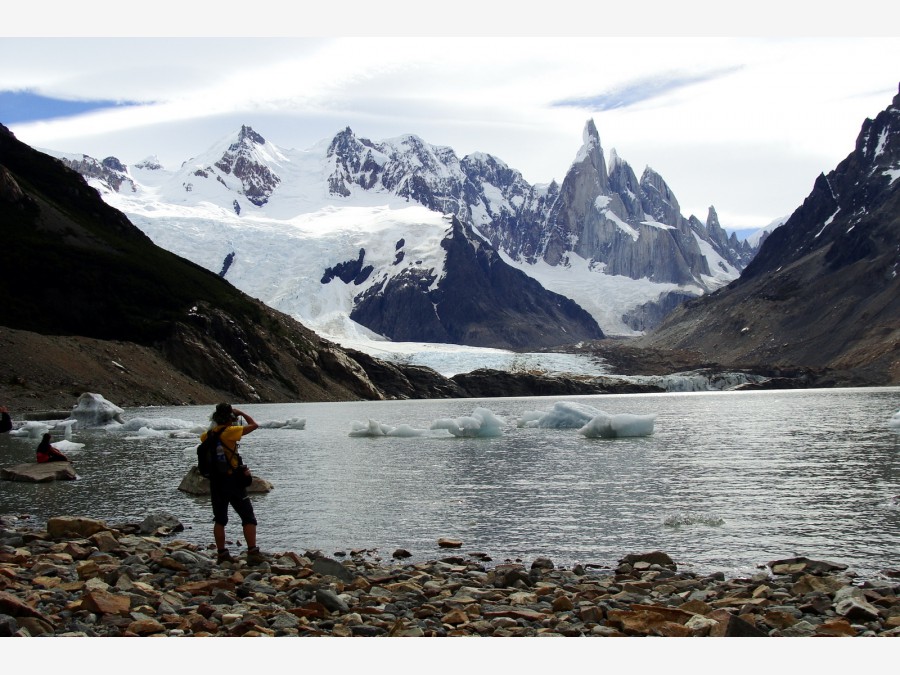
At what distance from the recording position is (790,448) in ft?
136

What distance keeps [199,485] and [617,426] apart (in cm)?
2851

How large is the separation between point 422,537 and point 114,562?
22.7ft

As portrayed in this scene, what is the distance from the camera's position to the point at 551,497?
1007 inches

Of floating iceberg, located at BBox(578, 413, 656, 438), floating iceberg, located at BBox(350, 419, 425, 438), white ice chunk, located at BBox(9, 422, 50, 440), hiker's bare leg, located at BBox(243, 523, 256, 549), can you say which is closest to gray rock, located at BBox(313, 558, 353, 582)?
hiker's bare leg, located at BBox(243, 523, 256, 549)

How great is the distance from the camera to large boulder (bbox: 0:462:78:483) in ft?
98.4

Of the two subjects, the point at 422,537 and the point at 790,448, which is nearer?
the point at 422,537

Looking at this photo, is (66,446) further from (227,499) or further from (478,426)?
(227,499)

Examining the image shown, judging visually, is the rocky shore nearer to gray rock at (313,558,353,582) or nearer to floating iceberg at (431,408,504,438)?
gray rock at (313,558,353,582)

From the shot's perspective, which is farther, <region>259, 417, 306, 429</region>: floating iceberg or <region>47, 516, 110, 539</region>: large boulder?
<region>259, 417, 306, 429</region>: floating iceberg

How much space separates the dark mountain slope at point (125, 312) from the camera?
105 meters

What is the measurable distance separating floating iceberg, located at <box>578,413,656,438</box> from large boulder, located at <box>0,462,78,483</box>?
29099 mm

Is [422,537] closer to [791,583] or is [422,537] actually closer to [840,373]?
[791,583]
